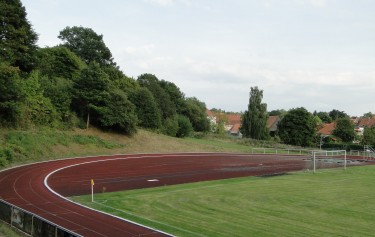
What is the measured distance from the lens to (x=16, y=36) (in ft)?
136

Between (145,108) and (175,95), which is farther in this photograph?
(175,95)

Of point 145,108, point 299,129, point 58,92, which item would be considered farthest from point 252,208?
point 299,129

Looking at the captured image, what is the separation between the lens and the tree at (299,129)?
77750 millimetres

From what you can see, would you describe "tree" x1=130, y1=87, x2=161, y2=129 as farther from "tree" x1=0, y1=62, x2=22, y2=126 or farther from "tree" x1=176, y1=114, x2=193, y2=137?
"tree" x1=0, y1=62, x2=22, y2=126

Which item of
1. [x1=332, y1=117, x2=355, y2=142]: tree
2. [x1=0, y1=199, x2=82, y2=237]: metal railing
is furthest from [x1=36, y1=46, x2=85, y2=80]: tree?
[x1=332, y1=117, x2=355, y2=142]: tree

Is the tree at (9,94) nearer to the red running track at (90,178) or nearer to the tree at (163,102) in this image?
the red running track at (90,178)

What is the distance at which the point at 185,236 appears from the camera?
45.0ft

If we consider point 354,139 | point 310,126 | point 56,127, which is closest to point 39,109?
point 56,127

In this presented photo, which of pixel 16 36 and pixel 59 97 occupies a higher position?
pixel 16 36

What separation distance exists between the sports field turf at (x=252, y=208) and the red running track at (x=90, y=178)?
134 cm

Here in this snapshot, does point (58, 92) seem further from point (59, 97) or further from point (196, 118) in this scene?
point (196, 118)

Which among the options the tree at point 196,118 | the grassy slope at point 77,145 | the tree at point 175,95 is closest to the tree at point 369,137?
the grassy slope at point 77,145

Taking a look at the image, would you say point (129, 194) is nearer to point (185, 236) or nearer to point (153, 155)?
point (185, 236)

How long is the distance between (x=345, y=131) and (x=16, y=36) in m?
64.1
